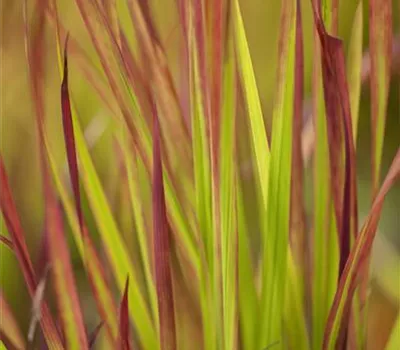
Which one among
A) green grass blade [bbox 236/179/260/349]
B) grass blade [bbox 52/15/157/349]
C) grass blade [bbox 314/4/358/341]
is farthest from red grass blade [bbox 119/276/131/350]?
grass blade [bbox 314/4/358/341]

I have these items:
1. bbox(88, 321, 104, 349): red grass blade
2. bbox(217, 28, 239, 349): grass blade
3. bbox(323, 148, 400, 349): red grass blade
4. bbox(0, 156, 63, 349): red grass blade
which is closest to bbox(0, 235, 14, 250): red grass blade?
bbox(0, 156, 63, 349): red grass blade

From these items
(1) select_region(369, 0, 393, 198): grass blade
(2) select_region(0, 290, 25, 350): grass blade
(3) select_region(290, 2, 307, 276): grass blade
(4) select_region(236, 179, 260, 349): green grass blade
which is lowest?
(2) select_region(0, 290, 25, 350): grass blade

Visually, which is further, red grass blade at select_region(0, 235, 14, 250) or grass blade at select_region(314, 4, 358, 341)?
red grass blade at select_region(0, 235, 14, 250)

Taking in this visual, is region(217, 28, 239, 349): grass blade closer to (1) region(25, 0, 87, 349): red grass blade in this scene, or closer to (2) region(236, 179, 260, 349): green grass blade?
(2) region(236, 179, 260, 349): green grass blade

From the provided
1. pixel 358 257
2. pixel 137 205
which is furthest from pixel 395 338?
pixel 137 205

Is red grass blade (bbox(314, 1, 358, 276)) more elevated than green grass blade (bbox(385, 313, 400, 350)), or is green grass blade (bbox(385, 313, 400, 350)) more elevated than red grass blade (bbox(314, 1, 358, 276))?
red grass blade (bbox(314, 1, 358, 276))

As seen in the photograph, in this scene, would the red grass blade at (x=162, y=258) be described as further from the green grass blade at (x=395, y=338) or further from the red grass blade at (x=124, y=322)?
the green grass blade at (x=395, y=338)

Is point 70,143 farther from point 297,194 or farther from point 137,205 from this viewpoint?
point 297,194
